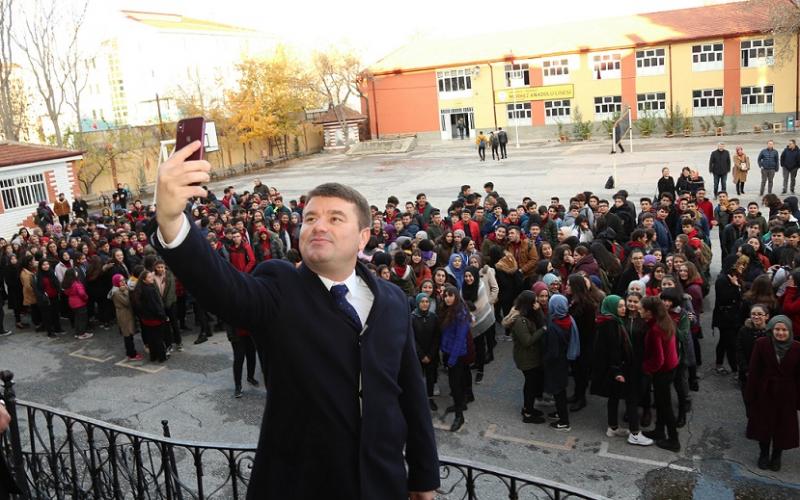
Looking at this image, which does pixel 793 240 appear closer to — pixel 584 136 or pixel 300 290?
pixel 300 290

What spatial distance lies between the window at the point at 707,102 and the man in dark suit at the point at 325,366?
4509 centimetres

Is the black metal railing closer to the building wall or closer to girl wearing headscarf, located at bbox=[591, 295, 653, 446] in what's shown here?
girl wearing headscarf, located at bbox=[591, 295, 653, 446]

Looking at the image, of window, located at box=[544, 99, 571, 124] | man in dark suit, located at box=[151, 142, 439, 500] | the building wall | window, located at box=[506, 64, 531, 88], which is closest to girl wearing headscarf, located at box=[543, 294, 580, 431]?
man in dark suit, located at box=[151, 142, 439, 500]

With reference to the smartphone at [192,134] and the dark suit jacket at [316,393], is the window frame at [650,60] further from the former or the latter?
the smartphone at [192,134]

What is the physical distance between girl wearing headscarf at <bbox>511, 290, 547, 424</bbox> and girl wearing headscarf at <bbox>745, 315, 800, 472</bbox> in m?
2.23

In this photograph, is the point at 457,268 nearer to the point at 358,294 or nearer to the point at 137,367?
the point at 137,367

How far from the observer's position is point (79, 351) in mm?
12367

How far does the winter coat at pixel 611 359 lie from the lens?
7574 millimetres

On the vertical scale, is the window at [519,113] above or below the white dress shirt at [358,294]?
above

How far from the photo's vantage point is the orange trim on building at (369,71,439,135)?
50.2 m

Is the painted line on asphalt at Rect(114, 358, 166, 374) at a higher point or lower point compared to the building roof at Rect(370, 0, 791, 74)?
lower

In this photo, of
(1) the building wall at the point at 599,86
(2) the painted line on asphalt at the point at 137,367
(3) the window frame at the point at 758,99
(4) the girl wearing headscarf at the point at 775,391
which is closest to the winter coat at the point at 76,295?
(2) the painted line on asphalt at the point at 137,367

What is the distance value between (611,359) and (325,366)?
19.5 feet

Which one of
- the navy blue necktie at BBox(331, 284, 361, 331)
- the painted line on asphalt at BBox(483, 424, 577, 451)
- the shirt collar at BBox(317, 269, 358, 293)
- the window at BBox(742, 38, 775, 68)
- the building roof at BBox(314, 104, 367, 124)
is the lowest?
the painted line on asphalt at BBox(483, 424, 577, 451)
